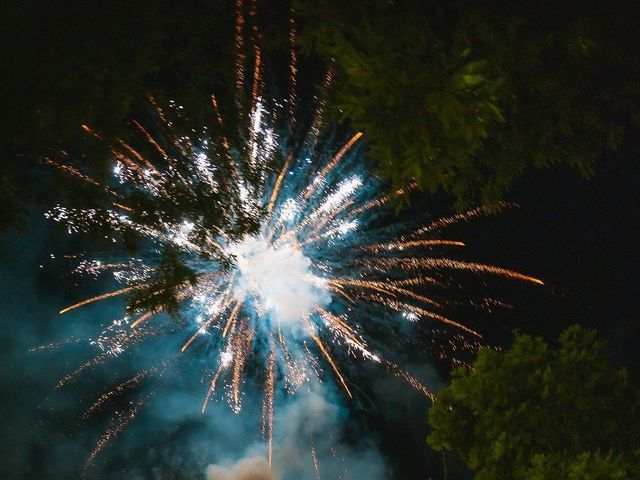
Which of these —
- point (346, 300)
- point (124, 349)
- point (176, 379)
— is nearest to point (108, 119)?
point (346, 300)

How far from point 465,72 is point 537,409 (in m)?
5.98

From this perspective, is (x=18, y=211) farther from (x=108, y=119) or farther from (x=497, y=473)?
(x=497, y=473)

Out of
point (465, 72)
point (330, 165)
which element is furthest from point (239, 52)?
point (330, 165)

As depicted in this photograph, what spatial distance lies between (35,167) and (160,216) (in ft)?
5.13

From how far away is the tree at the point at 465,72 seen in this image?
3258 mm

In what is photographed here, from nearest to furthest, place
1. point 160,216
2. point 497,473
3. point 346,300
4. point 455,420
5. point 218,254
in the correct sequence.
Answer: point 160,216 → point 218,254 → point 497,473 → point 455,420 → point 346,300

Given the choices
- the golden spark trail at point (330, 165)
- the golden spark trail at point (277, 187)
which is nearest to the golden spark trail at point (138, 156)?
the golden spark trail at point (277, 187)

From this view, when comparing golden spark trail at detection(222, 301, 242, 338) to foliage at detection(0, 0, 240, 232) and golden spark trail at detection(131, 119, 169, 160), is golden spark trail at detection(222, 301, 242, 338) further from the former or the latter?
foliage at detection(0, 0, 240, 232)

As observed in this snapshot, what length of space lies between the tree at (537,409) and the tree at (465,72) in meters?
4.07

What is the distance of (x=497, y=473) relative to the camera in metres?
7.12

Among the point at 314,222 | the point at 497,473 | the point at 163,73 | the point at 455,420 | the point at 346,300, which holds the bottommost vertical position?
the point at 497,473

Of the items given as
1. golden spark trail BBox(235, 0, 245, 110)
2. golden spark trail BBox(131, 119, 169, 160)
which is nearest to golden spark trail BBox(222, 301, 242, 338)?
golden spark trail BBox(131, 119, 169, 160)

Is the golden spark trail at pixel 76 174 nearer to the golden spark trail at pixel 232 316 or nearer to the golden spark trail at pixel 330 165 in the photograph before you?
the golden spark trail at pixel 330 165

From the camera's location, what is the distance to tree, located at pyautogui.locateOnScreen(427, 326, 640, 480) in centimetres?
713
